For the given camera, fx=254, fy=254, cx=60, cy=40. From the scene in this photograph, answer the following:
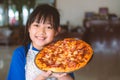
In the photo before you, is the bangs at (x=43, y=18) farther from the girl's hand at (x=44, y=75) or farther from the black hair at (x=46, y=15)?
the girl's hand at (x=44, y=75)

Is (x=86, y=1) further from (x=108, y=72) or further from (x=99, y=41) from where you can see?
(x=108, y=72)

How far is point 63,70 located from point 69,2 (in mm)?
6789

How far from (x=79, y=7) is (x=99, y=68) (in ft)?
12.4

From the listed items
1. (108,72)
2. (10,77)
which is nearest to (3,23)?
(108,72)

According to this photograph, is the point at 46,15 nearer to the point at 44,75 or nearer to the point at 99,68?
the point at 44,75

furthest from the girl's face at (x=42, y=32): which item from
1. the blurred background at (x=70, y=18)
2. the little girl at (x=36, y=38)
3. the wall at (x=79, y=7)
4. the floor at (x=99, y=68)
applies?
the wall at (x=79, y=7)

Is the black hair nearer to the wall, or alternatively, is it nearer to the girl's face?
the girl's face

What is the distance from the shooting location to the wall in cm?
760

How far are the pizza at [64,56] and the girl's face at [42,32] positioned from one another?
0.13ft

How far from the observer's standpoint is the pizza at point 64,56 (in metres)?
1.06

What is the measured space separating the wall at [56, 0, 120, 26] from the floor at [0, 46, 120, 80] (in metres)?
2.87

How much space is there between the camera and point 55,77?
3.53 ft

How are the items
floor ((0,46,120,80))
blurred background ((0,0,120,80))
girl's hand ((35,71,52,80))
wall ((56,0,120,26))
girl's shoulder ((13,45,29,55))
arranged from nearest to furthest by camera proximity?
1. girl's hand ((35,71,52,80))
2. girl's shoulder ((13,45,29,55))
3. floor ((0,46,120,80))
4. blurred background ((0,0,120,80))
5. wall ((56,0,120,26))

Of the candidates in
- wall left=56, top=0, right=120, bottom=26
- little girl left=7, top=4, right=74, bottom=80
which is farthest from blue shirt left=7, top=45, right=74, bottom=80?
wall left=56, top=0, right=120, bottom=26
